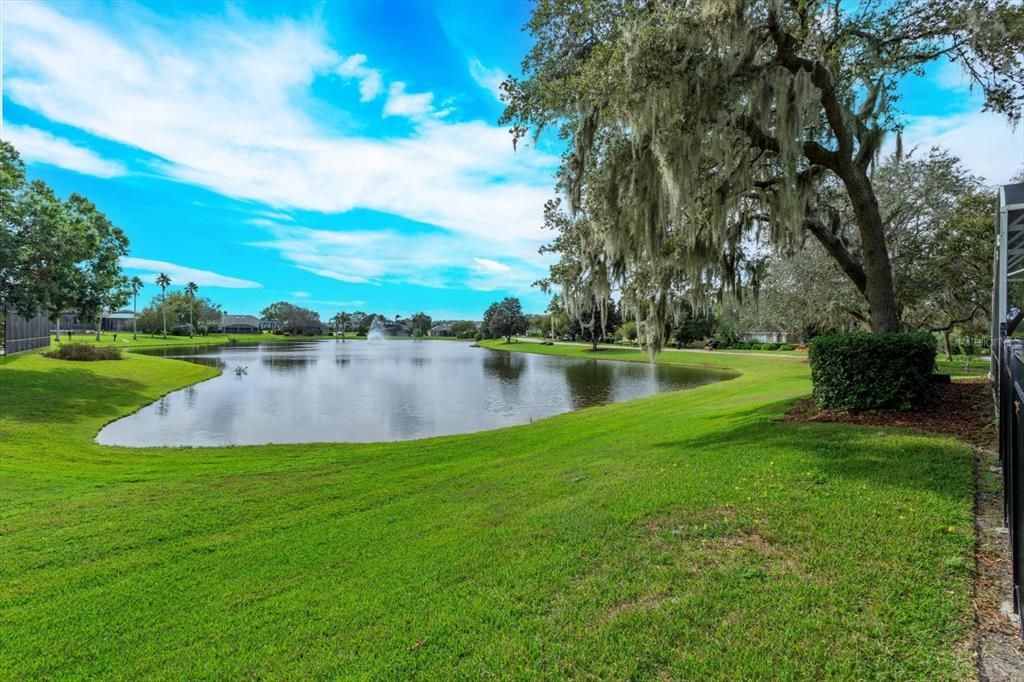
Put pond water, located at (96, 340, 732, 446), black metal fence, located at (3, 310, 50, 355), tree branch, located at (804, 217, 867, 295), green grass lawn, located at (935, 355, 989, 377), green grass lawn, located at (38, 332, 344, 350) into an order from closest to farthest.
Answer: tree branch, located at (804, 217, 867, 295) < pond water, located at (96, 340, 732, 446) < green grass lawn, located at (935, 355, 989, 377) < black metal fence, located at (3, 310, 50, 355) < green grass lawn, located at (38, 332, 344, 350)

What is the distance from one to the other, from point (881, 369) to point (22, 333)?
39431 mm

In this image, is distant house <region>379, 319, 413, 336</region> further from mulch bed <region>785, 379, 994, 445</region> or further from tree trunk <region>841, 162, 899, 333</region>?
mulch bed <region>785, 379, 994, 445</region>

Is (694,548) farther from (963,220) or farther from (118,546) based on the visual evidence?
(963,220)

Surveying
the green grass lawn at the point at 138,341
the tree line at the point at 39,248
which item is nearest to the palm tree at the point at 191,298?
the green grass lawn at the point at 138,341

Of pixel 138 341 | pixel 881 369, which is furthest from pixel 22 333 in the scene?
pixel 881 369

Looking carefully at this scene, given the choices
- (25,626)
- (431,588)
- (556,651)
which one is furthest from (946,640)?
(25,626)

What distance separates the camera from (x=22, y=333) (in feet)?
91.2

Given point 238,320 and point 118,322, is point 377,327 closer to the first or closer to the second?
point 238,320

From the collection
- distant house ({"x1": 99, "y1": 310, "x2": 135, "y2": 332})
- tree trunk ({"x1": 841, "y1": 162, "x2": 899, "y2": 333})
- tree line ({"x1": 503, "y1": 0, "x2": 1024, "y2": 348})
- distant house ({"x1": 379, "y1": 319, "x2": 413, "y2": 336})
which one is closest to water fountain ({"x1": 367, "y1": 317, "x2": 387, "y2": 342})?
distant house ({"x1": 379, "y1": 319, "x2": 413, "y2": 336})

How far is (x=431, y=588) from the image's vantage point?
128 inches

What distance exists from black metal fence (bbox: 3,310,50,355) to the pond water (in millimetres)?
10199

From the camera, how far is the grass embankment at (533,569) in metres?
2.44

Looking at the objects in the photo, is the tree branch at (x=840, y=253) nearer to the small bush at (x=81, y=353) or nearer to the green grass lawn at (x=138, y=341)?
the small bush at (x=81, y=353)

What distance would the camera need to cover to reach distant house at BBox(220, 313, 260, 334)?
119m
